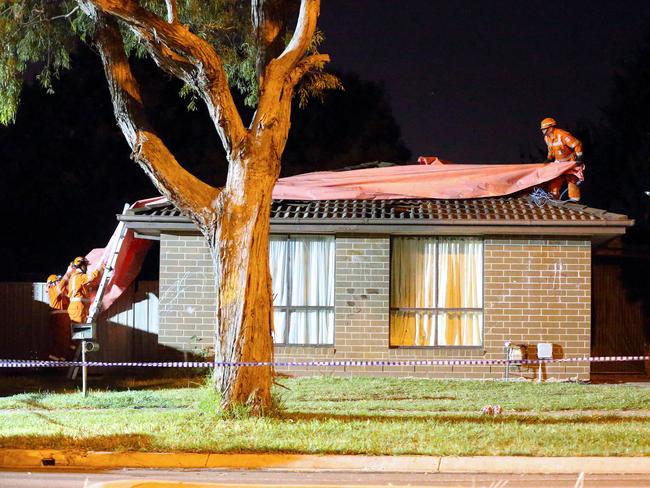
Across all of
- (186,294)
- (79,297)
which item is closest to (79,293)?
(79,297)

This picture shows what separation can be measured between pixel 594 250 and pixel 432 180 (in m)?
4.07

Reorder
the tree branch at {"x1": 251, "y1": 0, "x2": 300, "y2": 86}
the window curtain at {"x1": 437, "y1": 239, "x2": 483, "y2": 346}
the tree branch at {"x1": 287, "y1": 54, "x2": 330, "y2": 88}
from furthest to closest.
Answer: the window curtain at {"x1": 437, "y1": 239, "x2": 483, "y2": 346} → the tree branch at {"x1": 251, "y1": 0, "x2": 300, "y2": 86} → the tree branch at {"x1": 287, "y1": 54, "x2": 330, "y2": 88}

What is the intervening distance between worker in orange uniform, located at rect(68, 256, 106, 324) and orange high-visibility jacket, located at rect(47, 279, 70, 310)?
2.11 ft

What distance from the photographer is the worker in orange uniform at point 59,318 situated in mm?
18141

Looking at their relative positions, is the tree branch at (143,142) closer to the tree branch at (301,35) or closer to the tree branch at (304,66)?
the tree branch at (304,66)

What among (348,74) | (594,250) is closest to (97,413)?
(594,250)

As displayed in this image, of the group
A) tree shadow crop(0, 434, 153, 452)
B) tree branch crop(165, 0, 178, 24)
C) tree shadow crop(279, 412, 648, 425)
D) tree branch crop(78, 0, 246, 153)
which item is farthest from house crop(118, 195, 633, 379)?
tree shadow crop(0, 434, 153, 452)

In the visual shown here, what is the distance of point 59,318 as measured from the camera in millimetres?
18688

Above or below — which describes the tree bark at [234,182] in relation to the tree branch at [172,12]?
below

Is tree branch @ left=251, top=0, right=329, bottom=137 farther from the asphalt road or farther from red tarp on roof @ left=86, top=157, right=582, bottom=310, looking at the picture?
red tarp on roof @ left=86, top=157, right=582, bottom=310

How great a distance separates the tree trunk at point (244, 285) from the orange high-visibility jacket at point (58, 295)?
7156 millimetres

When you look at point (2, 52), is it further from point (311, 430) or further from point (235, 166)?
point (311, 430)

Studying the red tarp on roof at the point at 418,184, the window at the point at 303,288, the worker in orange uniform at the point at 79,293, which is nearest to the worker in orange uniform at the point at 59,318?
the worker in orange uniform at the point at 79,293

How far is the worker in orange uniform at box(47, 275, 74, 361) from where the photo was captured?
1814cm
